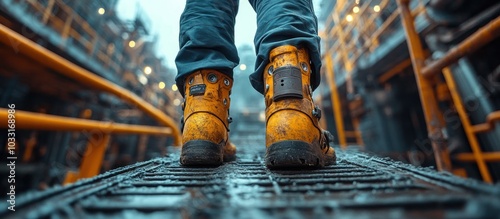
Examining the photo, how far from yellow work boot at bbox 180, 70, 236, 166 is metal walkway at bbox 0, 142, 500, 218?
0.72 feet

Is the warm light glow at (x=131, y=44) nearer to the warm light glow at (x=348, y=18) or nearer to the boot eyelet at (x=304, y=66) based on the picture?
the warm light glow at (x=348, y=18)

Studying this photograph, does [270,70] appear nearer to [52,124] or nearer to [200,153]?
[200,153]

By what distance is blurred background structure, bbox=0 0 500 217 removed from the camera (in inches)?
58.7

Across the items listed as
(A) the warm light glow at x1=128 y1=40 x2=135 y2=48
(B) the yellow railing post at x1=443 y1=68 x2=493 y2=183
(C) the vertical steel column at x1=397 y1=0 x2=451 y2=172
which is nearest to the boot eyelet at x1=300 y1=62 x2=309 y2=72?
(C) the vertical steel column at x1=397 y1=0 x2=451 y2=172

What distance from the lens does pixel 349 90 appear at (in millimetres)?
4176

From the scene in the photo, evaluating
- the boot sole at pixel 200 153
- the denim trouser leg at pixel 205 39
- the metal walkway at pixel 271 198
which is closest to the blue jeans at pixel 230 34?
the denim trouser leg at pixel 205 39

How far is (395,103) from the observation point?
12.5 ft

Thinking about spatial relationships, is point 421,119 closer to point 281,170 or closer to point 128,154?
point 281,170

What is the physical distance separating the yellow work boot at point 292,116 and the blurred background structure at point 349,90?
40cm

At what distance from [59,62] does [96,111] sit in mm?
Result: 5536

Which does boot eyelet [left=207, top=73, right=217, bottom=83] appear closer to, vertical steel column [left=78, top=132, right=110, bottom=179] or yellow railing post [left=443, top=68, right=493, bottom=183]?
vertical steel column [left=78, top=132, right=110, bottom=179]

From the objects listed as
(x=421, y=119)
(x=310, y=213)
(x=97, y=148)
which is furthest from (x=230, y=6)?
(x=421, y=119)

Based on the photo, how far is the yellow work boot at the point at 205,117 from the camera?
100 centimetres

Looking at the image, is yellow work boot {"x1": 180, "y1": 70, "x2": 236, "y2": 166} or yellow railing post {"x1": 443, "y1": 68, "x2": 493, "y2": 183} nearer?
yellow work boot {"x1": 180, "y1": 70, "x2": 236, "y2": 166}
